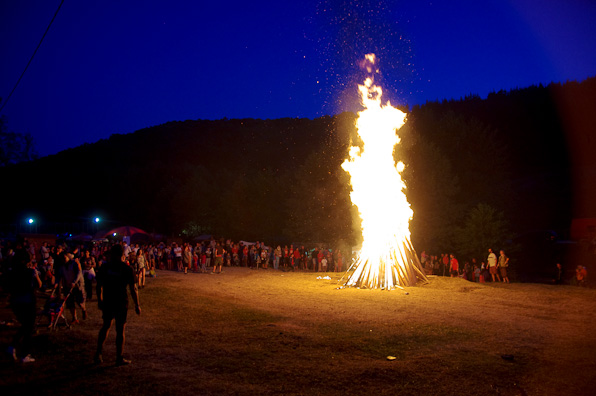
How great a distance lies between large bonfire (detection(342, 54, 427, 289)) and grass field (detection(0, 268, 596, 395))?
3.54 metres

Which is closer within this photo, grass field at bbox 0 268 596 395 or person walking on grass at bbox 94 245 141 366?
grass field at bbox 0 268 596 395

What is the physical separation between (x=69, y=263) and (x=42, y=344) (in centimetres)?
266

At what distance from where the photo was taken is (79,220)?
5844 cm

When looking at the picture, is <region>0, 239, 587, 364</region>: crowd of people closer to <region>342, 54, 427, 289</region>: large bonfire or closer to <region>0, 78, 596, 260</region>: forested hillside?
<region>342, 54, 427, 289</region>: large bonfire

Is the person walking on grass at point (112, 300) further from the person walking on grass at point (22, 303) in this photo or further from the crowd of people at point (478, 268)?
the crowd of people at point (478, 268)

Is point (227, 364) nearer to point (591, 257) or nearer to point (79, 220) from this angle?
point (591, 257)

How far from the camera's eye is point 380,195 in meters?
19.3

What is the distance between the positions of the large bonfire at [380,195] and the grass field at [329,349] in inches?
139

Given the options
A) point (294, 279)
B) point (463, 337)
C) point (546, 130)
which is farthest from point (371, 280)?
point (546, 130)

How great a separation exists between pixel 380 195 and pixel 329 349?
465 inches

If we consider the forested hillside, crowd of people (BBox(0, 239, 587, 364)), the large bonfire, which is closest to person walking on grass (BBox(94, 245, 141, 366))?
crowd of people (BBox(0, 239, 587, 364))

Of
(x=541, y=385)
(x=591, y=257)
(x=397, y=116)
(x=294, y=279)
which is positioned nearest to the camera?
(x=541, y=385)

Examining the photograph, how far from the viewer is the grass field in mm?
6285

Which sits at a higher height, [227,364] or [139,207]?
[139,207]
